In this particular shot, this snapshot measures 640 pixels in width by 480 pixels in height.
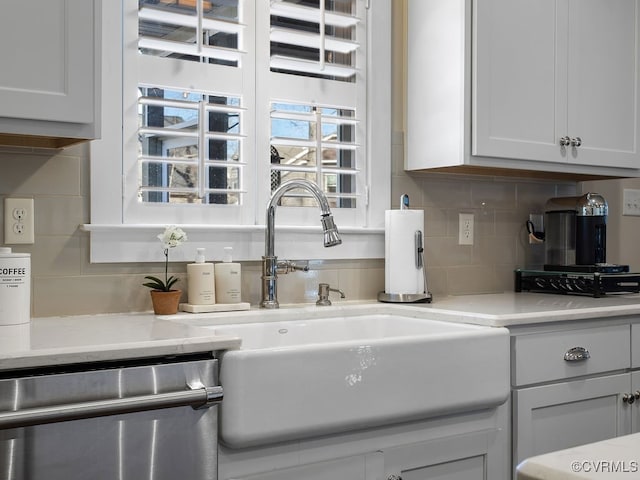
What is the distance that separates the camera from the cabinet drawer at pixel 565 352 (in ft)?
6.64

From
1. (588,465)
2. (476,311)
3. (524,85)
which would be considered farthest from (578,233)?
(588,465)

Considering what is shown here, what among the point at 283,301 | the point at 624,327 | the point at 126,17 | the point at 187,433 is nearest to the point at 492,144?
the point at 624,327

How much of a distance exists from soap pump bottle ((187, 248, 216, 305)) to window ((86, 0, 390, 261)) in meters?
0.14

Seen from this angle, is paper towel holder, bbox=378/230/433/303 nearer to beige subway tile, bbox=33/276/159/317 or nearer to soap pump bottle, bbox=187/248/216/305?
soap pump bottle, bbox=187/248/216/305

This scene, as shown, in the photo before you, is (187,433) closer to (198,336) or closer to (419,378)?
(198,336)

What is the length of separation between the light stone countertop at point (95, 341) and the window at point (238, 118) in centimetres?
40

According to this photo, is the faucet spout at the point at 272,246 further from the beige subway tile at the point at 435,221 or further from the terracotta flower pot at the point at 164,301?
the beige subway tile at the point at 435,221

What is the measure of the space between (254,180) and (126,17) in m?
0.62

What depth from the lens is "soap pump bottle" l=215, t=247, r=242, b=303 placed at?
2.13 metres

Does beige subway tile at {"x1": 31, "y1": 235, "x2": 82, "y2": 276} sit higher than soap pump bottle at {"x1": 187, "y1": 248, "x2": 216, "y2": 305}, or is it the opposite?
beige subway tile at {"x1": 31, "y1": 235, "x2": 82, "y2": 276}

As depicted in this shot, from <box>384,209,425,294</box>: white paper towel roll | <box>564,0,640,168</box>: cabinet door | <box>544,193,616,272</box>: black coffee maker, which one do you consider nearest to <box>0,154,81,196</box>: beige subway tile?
<box>384,209,425,294</box>: white paper towel roll

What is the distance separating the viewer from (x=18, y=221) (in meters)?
1.90

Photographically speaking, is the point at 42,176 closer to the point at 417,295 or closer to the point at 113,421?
the point at 113,421

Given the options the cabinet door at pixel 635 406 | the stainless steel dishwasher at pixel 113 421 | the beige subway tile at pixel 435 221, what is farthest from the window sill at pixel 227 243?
the cabinet door at pixel 635 406
